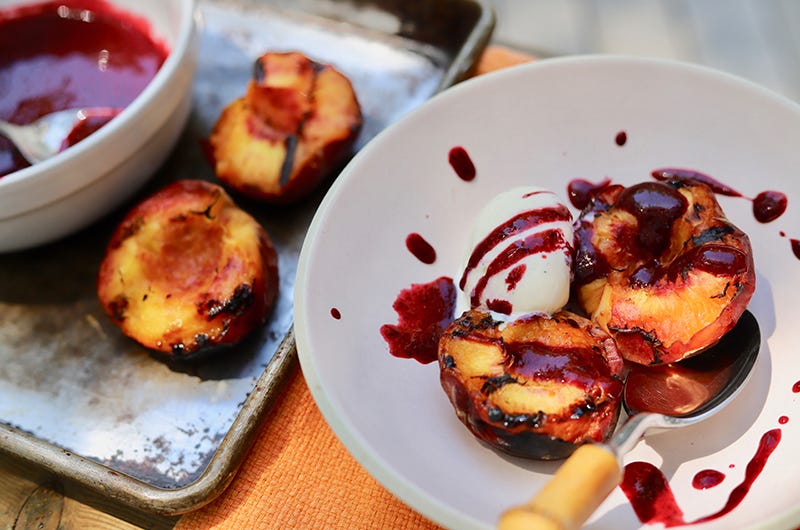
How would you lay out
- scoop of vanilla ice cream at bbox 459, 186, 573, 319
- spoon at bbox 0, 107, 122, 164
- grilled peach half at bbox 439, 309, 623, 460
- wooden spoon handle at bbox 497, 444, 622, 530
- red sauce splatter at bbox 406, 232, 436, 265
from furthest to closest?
spoon at bbox 0, 107, 122, 164, red sauce splatter at bbox 406, 232, 436, 265, scoop of vanilla ice cream at bbox 459, 186, 573, 319, grilled peach half at bbox 439, 309, 623, 460, wooden spoon handle at bbox 497, 444, 622, 530

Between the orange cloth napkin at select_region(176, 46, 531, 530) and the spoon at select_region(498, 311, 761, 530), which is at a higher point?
the spoon at select_region(498, 311, 761, 530)

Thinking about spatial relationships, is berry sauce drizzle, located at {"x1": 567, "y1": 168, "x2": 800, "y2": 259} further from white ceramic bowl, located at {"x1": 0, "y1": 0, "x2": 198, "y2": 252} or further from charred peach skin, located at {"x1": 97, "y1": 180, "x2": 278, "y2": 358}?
white ceramic bowl, located at {"x1": 0, "y1": 0, "x2": 198, "y2": 252}

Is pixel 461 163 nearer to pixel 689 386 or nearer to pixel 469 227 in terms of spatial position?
pixel 469 227

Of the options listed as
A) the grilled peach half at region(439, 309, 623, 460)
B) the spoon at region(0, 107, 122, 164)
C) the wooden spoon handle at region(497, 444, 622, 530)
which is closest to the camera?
the wooden spoon handle at region(497, 444, 622, 530)

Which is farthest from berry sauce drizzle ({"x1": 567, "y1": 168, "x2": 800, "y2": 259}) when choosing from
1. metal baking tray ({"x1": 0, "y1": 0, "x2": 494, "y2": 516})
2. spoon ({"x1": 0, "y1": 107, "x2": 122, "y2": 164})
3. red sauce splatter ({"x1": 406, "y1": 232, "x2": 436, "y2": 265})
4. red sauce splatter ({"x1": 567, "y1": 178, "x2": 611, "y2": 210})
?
spoon ({"x1": 0, "y1": 107, "x2": 122, "y2": 164})

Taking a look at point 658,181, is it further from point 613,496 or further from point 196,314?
point 196,314

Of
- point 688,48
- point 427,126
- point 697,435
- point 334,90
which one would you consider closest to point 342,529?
point 697,435

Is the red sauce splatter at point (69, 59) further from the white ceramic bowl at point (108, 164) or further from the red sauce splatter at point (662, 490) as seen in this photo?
the red sauce splatter at point (662, 490)

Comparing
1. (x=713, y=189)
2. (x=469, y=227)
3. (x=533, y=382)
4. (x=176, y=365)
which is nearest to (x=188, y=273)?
(x=176, y=365)

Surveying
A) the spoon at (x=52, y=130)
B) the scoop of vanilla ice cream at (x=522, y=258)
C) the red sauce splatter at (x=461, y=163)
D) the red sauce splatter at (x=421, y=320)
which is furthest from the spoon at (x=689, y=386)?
the spoon at (x=52, y=130)
